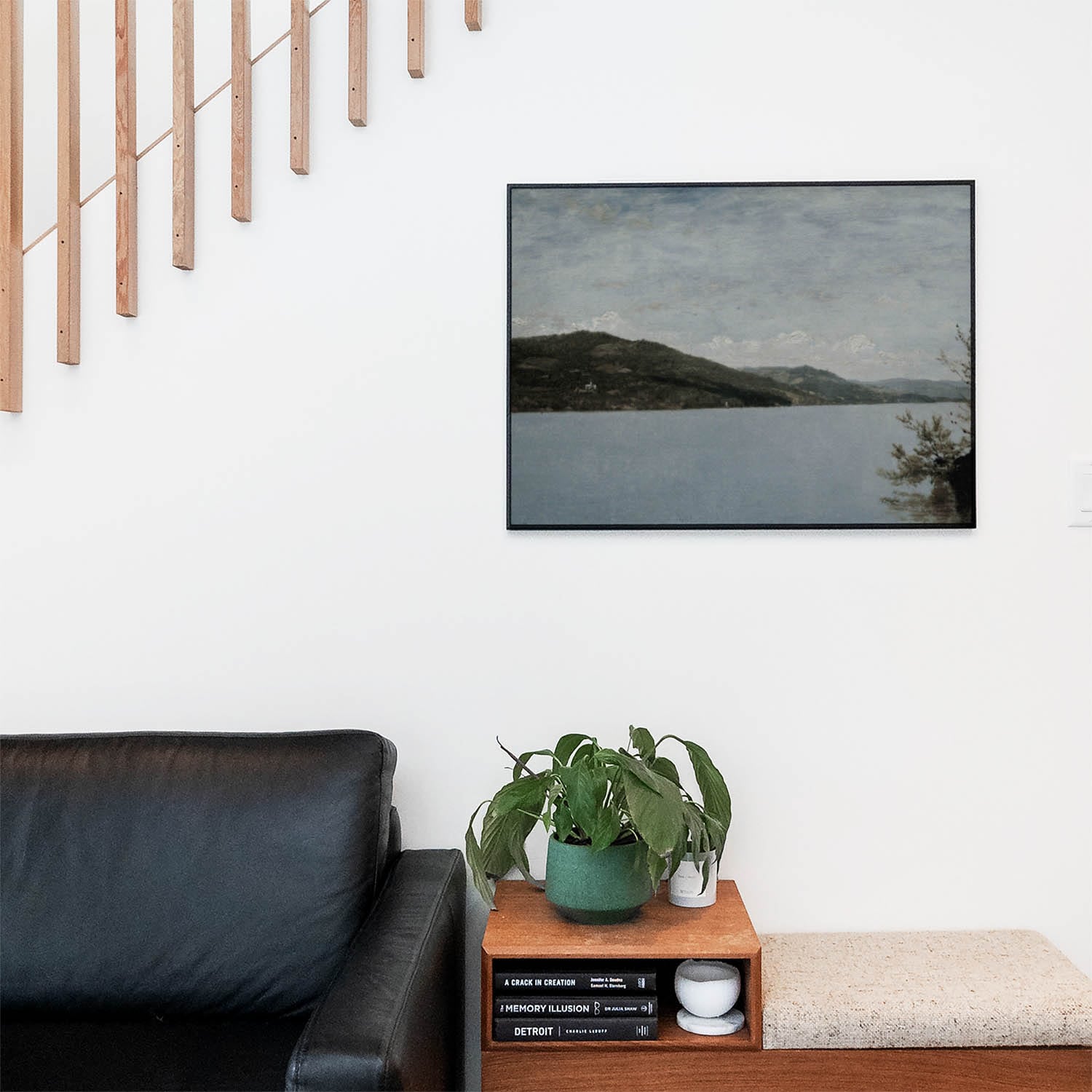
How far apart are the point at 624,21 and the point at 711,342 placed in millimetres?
675

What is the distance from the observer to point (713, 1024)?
5.52 feet

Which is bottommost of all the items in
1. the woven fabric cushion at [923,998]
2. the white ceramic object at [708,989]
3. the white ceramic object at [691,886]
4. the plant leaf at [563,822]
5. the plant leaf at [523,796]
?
the woven fabric cushion at [923,998]

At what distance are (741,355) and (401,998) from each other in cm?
133

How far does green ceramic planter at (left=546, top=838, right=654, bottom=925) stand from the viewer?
1.72 m

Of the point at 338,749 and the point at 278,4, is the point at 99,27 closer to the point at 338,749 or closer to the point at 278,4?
the point at 278,4

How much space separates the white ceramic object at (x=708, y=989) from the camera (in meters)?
1.67

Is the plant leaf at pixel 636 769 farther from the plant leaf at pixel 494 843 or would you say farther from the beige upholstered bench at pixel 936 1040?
the beige upholstered bench at pixel 936 1040

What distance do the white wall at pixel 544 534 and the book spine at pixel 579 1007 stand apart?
456 mm

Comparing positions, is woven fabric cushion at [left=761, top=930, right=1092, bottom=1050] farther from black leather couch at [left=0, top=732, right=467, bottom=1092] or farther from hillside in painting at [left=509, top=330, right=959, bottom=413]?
hillside in painting at [left=509, top=330, right=959, bottom=413]

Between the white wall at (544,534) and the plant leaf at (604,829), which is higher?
the white wall at (544,534)

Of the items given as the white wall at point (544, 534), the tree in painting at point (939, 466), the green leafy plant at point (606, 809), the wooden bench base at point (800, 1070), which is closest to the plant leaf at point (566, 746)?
the green leafy plant at point (606, 809)

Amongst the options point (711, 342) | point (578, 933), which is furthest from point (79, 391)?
point (578, 933)

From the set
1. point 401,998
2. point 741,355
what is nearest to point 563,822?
point 401,998

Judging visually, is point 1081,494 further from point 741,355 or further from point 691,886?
point 691,886
